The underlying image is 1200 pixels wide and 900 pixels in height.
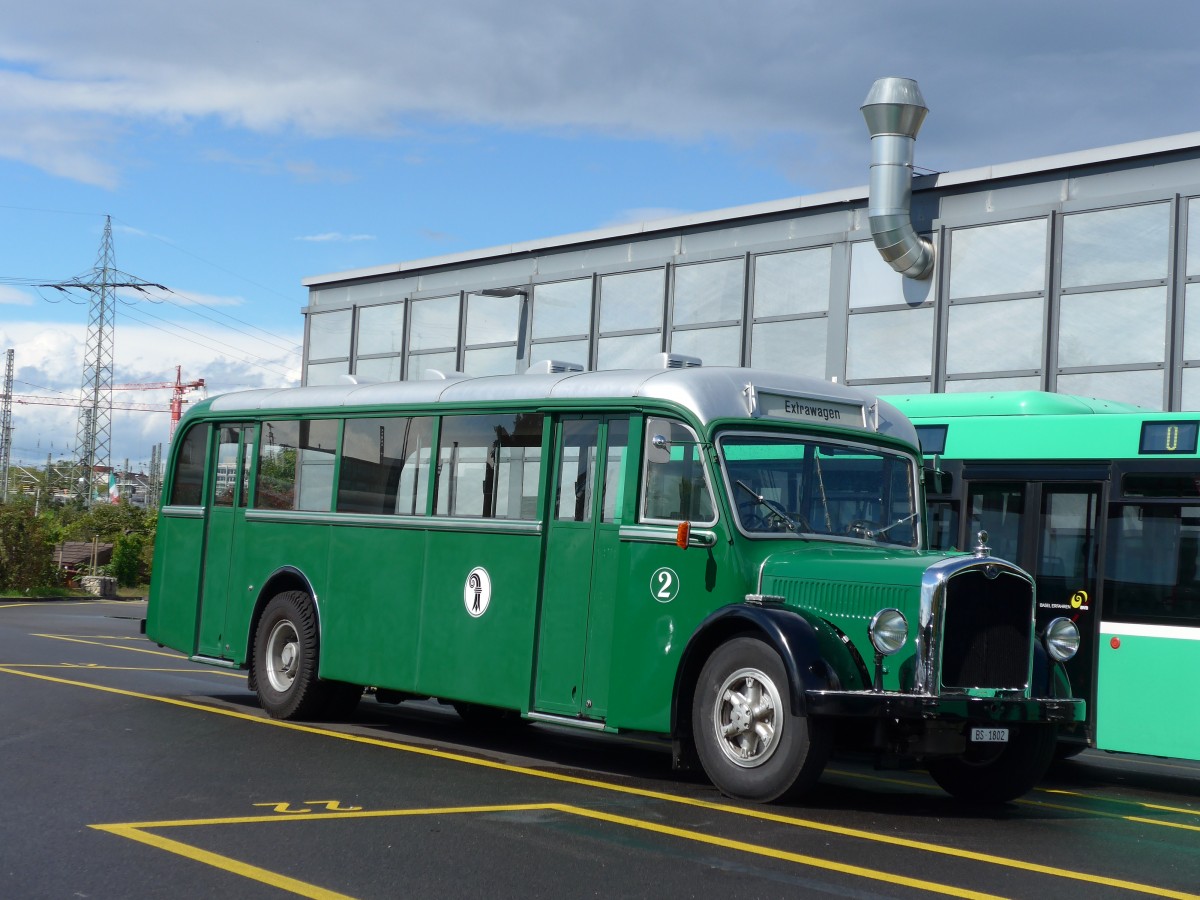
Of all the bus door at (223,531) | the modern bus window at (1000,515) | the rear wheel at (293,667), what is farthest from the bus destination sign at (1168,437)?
the bus door at (223,531)

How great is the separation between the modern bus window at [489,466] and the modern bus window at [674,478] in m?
1.13

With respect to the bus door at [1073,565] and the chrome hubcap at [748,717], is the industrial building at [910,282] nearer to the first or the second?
Result: the bus door at [1073,565]

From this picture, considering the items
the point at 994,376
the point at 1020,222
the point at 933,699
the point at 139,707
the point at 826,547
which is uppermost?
the point at 1020,222

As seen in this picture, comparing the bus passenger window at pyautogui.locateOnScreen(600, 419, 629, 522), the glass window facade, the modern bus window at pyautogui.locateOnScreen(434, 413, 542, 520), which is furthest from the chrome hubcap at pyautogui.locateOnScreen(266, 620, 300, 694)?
the glass window facade

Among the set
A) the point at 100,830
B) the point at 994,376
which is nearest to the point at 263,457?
the point at 100,830

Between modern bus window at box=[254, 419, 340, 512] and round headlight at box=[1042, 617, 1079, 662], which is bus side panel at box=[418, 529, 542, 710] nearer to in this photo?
modern bus window at box=[254, 419, 340, 512]

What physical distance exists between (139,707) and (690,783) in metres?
5.50

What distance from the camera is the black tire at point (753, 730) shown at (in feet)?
29.0

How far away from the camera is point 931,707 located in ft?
28.9

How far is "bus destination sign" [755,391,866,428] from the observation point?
33.9ft

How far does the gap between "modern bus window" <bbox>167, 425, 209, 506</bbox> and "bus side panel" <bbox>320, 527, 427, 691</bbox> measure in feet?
8.48

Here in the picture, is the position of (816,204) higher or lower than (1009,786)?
higher

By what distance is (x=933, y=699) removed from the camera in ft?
28.9

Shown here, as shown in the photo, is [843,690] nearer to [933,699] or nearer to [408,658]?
[933,699]
